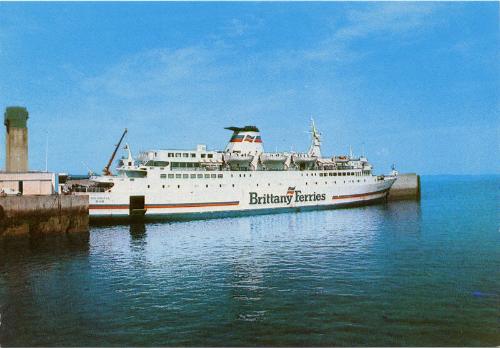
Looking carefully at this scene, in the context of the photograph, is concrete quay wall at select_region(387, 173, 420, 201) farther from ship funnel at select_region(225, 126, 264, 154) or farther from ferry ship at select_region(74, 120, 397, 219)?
ship funnel at select_region(225, 126, 264, 154)

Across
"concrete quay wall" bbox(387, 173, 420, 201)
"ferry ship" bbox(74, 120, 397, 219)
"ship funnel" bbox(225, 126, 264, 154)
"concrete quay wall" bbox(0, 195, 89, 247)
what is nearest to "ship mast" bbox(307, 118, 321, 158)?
"ferry ship" bbox(74, 120, 397, 219)

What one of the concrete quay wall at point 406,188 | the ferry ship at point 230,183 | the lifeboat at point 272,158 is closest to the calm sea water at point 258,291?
the ferry ship at point 230,183

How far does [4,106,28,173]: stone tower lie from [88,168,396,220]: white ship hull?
27.3 feet

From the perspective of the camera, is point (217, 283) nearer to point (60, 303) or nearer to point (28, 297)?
point (60, 303)

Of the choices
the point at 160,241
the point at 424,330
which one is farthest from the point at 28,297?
the point at 424,330

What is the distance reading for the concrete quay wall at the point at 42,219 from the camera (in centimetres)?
2708

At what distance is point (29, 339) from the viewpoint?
11898mm

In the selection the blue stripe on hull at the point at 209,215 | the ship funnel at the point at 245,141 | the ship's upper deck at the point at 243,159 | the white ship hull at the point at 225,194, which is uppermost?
the ship funnel at the point at 245,141

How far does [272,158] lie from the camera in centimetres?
4569

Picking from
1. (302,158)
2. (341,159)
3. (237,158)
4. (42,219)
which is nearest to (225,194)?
(237,158)

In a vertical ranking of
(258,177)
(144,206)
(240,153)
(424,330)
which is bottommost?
(424,330)

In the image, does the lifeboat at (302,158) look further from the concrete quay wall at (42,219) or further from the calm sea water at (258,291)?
the concrete quay wall at (42,219)

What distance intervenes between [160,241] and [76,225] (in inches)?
295

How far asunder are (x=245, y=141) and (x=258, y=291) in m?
30.5
